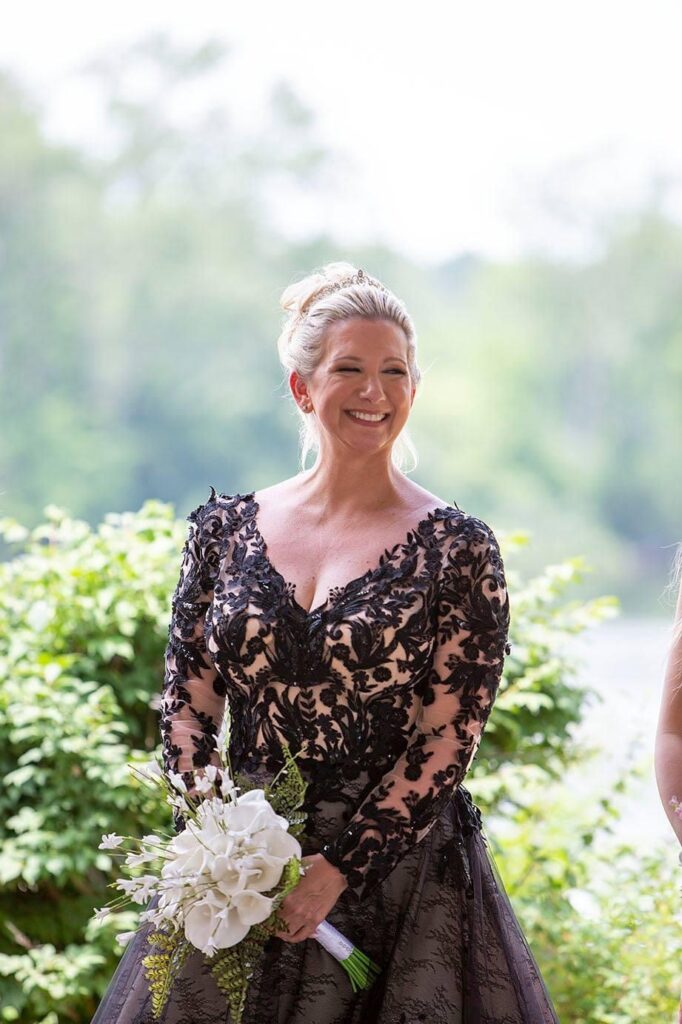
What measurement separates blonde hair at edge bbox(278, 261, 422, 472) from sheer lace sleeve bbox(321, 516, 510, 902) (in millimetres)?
329

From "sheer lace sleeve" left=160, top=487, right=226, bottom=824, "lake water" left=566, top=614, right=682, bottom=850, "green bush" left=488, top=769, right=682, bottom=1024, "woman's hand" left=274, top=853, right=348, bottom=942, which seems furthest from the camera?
"lake water" left=566, top=614, right=682, bottom=850

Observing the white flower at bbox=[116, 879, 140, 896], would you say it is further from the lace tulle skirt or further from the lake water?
the lake water

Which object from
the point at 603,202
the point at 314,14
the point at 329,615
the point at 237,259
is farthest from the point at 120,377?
the point at 329,615

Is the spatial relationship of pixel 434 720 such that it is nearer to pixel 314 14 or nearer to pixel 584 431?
pixel 584 431

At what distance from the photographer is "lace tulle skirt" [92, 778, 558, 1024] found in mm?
1993

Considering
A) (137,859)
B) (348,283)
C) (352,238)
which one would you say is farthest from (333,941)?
(352,238)

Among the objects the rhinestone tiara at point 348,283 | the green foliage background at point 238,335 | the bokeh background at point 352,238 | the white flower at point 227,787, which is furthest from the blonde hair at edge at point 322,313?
the green foliage background at point 238,335

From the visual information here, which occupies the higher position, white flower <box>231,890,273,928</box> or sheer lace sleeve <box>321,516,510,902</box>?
sheer lace sleeve <box>321,516,510,902</box>

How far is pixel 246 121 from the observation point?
37.2 ft

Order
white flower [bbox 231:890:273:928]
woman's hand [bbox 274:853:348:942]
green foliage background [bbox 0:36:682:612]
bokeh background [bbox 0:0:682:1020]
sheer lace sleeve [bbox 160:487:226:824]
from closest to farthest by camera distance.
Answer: white flower [bbox 231:890:273:928], woman's hand [bbox 274:853:348:942], sheer lace sleeve [bbox 160:487:226:824], bokeh background [bbox 0:0:682:1020], green foliage background [bbox 0:36:682:612]

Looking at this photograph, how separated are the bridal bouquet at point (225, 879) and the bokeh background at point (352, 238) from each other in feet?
26.2

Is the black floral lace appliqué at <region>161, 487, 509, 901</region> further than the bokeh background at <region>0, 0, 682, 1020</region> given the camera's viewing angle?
No

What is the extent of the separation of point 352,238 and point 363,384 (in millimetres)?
9089

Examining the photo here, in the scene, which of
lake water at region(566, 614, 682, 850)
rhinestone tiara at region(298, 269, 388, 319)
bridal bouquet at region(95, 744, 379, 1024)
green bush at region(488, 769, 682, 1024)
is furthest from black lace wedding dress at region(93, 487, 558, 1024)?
lake water at region(566, 614, 682, 850)
